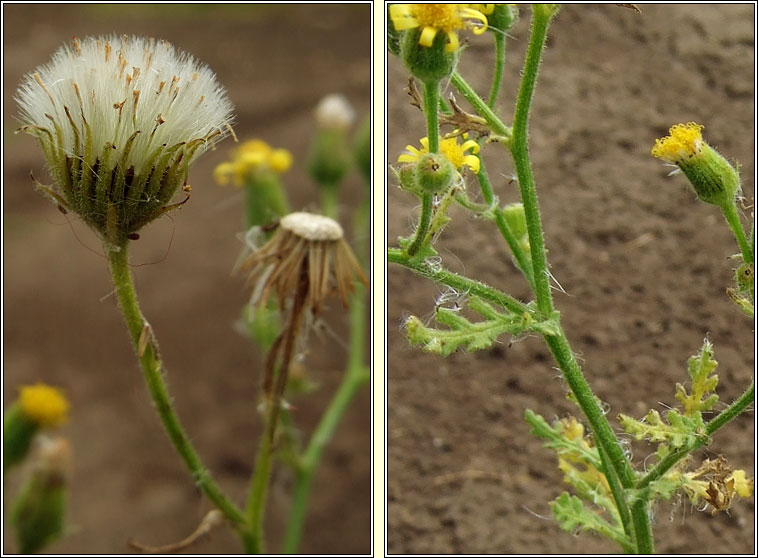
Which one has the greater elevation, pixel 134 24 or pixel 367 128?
pixel 134 24

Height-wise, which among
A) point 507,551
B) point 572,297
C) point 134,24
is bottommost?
point 507,551

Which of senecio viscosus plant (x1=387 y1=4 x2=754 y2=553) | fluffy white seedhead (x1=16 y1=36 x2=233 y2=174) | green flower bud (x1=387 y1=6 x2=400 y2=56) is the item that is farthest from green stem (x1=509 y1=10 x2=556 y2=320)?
fluffy white seedhead (x1=16 y1=36 x2=233 y2=174)

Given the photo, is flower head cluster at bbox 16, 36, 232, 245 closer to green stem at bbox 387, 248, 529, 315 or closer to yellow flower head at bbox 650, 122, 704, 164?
green stem at bbox 387, 248, 529, 315

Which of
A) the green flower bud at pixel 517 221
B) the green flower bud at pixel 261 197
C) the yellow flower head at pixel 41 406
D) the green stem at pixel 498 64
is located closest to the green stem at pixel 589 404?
the green flower bud at pixel 517 221

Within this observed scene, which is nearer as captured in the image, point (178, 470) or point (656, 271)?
point (656, 271)

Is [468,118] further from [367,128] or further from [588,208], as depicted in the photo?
[588,208]

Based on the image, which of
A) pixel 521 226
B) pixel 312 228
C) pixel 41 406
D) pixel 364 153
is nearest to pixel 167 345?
pixel 41 406

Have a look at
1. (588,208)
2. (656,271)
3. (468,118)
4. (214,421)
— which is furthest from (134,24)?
(468,118)
